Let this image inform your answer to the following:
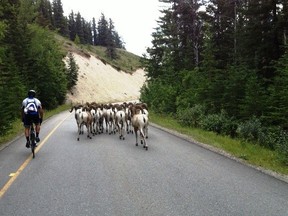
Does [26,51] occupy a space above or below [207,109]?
above

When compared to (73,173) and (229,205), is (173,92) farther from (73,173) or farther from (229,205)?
(229,205)

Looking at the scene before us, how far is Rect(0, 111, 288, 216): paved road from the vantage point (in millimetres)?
6223

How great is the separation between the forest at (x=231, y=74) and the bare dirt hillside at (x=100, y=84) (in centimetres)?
3346

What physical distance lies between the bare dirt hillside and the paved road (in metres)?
53.6

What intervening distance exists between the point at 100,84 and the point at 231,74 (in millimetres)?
62320

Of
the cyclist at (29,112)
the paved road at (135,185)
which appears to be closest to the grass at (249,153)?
the paved road at (135,185)

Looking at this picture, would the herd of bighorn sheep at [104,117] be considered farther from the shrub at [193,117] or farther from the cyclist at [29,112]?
the cyclist at [29,112]

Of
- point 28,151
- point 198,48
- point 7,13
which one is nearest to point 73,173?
point 28,151

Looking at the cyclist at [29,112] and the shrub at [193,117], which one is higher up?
the cyclist at [29,112]

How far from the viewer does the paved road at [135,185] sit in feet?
20.4

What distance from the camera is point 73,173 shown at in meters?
9.01

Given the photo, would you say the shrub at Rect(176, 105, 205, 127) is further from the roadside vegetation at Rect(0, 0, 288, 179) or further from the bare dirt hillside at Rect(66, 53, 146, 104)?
the bare dirt hillside at Rect(66, 53, 146, 104)

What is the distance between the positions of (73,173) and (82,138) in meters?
7.62

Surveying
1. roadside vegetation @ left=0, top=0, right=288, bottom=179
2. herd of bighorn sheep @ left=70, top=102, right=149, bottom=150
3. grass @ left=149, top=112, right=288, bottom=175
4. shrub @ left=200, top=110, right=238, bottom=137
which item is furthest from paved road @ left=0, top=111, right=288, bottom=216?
shrub @ left=200, top=110, right=238, bottom=137
